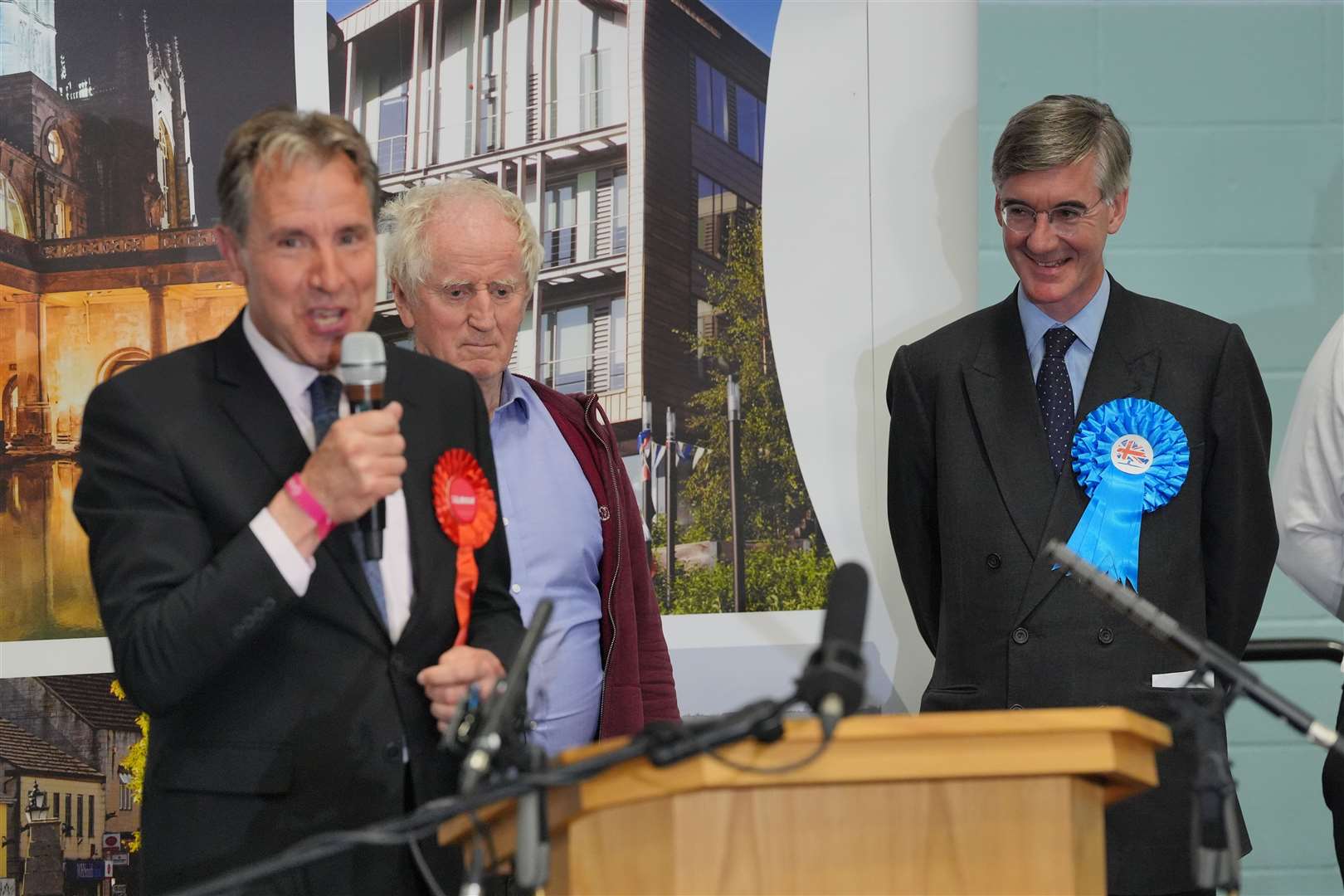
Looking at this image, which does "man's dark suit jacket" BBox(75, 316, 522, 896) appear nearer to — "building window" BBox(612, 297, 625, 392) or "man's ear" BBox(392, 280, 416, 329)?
"man's ear" BBox(392, 280, 416, 329)

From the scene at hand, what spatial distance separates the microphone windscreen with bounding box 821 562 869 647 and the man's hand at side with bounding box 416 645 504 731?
545 mm

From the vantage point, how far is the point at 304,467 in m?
1.68

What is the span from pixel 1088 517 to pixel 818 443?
119 cm

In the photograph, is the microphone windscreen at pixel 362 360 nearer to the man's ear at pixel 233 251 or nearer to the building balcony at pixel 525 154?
the man's ear at pixel 233 251

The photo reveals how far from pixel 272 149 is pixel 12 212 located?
195cm

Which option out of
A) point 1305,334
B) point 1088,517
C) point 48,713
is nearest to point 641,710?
point 1088,517

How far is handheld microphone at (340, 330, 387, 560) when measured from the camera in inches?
63.9

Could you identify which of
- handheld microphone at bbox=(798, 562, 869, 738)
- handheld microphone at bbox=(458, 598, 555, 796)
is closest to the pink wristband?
handheld microphone at bbox=(458, 598, 555, 796)

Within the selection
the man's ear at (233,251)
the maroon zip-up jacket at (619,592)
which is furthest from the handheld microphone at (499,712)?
the maroon zip-up jacket at (619,592)

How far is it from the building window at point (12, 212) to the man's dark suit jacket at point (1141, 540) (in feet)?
7.14

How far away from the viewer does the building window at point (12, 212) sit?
11.1 feet

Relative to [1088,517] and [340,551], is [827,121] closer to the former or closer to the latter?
[1088,517]

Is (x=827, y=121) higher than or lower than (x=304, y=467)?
higher

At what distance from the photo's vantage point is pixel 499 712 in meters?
1.36
